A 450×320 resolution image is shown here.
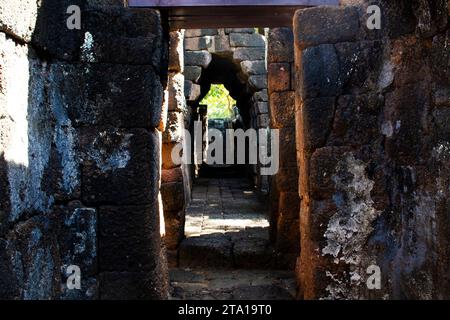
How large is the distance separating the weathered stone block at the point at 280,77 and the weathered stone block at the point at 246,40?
4.19 meters

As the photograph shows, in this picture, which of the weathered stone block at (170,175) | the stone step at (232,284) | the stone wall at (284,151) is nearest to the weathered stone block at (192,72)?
the stone wall at (284,151)

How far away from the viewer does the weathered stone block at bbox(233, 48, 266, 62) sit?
9914 mm

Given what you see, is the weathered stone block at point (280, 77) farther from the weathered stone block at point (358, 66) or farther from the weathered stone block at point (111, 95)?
the weathered stone block at point (111, 95)

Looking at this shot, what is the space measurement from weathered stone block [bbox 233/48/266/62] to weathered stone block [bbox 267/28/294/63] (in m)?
3.97

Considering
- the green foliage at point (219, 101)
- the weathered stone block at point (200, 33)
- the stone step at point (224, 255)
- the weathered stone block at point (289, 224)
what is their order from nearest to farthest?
1. the weathered stone block at point (289, 224)
2. the stone step at point (224, 255)
3. the weathered stone block at point (200, 33)
4. the green foliage at point (219, 101)

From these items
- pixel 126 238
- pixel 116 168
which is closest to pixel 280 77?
pixel 116 168

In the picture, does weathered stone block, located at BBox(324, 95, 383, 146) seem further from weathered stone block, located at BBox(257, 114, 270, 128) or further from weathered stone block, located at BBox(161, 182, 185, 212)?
weathered stone block, located at BBox(257, 114, 270, 128)

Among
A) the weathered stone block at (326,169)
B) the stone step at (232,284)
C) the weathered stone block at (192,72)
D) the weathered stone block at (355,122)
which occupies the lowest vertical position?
the stone step at (232,284)

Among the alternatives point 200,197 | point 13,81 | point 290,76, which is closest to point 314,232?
point 13,81

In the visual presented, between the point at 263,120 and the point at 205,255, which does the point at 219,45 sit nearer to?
the point at 263,120

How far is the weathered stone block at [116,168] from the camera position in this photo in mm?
3340

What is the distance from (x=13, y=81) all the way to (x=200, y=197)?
8.71 meters

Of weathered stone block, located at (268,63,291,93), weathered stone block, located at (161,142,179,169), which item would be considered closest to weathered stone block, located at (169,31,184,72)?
weathered stone block, located at (161,142,179,169)

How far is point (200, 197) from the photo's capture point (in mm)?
11078
